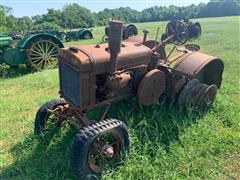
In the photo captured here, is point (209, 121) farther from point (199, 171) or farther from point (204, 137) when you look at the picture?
point (199, 171)

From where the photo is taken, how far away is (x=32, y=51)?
8500 millimetres

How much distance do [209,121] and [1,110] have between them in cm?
372

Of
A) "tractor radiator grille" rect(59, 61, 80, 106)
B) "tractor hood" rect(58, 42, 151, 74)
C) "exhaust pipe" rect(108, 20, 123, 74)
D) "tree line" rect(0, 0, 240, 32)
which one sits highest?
"exhaust pipe" rect(108, 20, 123, 74)

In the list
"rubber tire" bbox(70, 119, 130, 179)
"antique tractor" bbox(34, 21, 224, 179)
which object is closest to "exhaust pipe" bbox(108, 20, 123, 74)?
"antique tractor" bbox(34, 21, 224, 179)

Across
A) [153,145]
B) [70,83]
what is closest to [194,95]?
[153,145]

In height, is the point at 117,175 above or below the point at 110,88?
below

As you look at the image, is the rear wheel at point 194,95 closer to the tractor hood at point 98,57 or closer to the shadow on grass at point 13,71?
the tractor hood at point 98,57

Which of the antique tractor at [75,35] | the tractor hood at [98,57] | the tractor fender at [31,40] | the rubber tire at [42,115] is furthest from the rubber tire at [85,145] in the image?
the antique tractor at [75,35]

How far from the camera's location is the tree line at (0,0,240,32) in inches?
1491

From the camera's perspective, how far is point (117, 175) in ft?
11.4

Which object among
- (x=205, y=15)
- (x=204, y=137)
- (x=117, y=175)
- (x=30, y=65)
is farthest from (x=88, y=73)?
(x=205, y=15)

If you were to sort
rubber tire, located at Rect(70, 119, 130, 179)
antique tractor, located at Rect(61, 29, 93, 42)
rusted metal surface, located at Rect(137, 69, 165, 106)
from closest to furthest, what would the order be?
1. rubber tire, located at Rect(70, 119, 130, 179)
2. rusted metal surface, located at Rect(137, 69, 165, 106)
3. antique tractor, located at Rect(61, 29, 93, 42)

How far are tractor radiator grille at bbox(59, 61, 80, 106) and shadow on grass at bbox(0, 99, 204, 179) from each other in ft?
2.01

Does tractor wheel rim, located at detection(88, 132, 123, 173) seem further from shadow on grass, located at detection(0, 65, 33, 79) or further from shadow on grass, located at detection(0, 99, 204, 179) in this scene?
shadow on grass, located at detection(0, 65, 33, 79)
